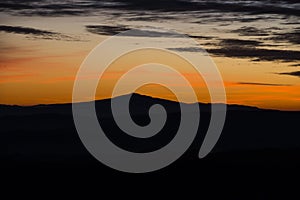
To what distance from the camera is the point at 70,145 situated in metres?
116

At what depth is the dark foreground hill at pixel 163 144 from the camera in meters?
88.9

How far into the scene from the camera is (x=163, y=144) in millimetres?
137250

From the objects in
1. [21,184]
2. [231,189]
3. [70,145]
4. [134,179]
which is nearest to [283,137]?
[70,145]

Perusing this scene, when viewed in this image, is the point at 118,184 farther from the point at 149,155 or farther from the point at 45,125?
the point at 45,125

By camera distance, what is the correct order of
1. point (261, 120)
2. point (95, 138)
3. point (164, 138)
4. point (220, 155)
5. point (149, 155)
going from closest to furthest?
point (220, 155) → point (149, 155) → point (164, 138) → point (261, 120) → point (95, 138)

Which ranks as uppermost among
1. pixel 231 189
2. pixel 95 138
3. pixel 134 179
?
pixel 231 189

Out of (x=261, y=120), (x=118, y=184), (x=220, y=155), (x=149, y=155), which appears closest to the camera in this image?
(x=118, y=184)

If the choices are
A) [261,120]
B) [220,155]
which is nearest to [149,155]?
[220,155]

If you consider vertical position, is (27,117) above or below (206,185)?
below

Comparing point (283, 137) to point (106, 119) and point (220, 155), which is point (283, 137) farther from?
point (106, 119)

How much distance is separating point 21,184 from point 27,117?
8293 cm

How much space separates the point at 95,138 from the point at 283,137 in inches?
2522

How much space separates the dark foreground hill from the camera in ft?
292

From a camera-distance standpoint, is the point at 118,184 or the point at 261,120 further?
the point at 261,120
